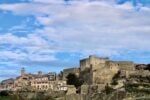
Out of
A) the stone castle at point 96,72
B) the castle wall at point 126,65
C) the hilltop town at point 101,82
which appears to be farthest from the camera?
the castle wall at point 126,65

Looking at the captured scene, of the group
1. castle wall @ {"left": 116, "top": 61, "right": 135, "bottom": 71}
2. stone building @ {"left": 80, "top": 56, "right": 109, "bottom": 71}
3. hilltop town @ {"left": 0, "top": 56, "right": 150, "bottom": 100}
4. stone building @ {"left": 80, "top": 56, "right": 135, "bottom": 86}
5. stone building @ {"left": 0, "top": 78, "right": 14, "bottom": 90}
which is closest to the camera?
hilltop town @ {"left": 0, "top": 56, "right": 150, "bottom": 100}

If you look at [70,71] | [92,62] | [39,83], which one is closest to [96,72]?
[92,62]

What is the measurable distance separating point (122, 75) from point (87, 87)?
26.6 feet

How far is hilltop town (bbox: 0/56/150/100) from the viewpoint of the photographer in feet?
280

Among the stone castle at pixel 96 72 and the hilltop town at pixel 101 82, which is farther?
the stone castle at pixel 96 72

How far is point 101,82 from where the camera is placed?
99.2 meters

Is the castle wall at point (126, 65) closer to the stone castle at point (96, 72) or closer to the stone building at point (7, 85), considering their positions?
the stone castle at point (96, 72)

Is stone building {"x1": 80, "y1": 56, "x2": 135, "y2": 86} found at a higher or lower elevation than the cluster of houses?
higher

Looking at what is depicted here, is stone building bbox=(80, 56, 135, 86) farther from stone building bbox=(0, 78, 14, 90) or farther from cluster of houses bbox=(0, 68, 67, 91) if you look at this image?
stone building bbox=(0, 78, 14, 90)

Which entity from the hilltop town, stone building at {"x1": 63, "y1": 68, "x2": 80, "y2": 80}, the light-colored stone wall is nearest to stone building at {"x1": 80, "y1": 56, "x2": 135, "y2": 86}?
the hilltop town

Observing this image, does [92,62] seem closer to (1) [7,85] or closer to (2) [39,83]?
(2) [39,83]

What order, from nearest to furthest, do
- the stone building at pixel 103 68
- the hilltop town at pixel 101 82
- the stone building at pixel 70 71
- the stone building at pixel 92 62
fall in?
the hilltop town at pixel 101 82 → the stone building at pixel 103 68 → the stone building at pixel 92 62 → the stone building at pixel 70 71

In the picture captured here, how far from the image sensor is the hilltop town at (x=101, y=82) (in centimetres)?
8547

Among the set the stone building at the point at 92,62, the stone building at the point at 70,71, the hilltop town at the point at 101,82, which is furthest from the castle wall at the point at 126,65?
the stone building at the point at 70,71
